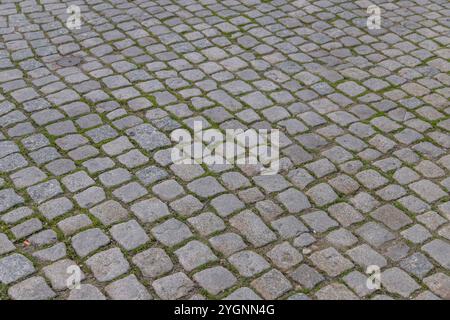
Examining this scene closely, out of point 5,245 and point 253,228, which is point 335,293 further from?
point 5,245

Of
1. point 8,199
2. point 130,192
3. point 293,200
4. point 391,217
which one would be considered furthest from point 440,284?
point 8,199

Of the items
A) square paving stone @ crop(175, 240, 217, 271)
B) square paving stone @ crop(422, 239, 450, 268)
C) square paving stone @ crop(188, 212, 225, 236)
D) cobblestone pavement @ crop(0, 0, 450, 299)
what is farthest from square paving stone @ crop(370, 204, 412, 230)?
square paving stone @ crop(175, 240, 217, 271)

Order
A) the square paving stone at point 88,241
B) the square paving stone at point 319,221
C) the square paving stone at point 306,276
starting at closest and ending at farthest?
1. the square paving stone at point 306,276
2. the square paving stone at point 88,241
3. the square paving stone at point 319,221

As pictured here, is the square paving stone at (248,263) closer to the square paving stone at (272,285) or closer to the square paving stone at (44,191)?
the square paving stone at (272,285)

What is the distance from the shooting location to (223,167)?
4855 mm

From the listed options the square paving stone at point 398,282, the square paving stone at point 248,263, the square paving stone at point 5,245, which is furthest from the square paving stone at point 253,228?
the square paving stone at point 5,245

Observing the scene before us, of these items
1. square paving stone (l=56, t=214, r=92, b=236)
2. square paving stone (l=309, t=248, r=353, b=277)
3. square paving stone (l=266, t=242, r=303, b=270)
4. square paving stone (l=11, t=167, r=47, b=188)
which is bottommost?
square paving stone (l=309, t=248, r=353, b=277)

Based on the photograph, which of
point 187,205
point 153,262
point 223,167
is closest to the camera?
point 153,262

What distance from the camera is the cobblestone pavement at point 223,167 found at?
397cm

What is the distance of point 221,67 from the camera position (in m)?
6.25

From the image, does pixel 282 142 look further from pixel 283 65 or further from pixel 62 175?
pixel 62 175

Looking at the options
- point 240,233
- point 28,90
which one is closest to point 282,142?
point 240,233

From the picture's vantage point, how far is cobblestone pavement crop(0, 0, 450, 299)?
3.97 metres

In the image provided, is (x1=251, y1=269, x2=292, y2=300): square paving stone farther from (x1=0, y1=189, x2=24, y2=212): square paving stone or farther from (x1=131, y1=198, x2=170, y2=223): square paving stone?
(x1=0, y1=189, x2=24, y2=212): square paving stone
